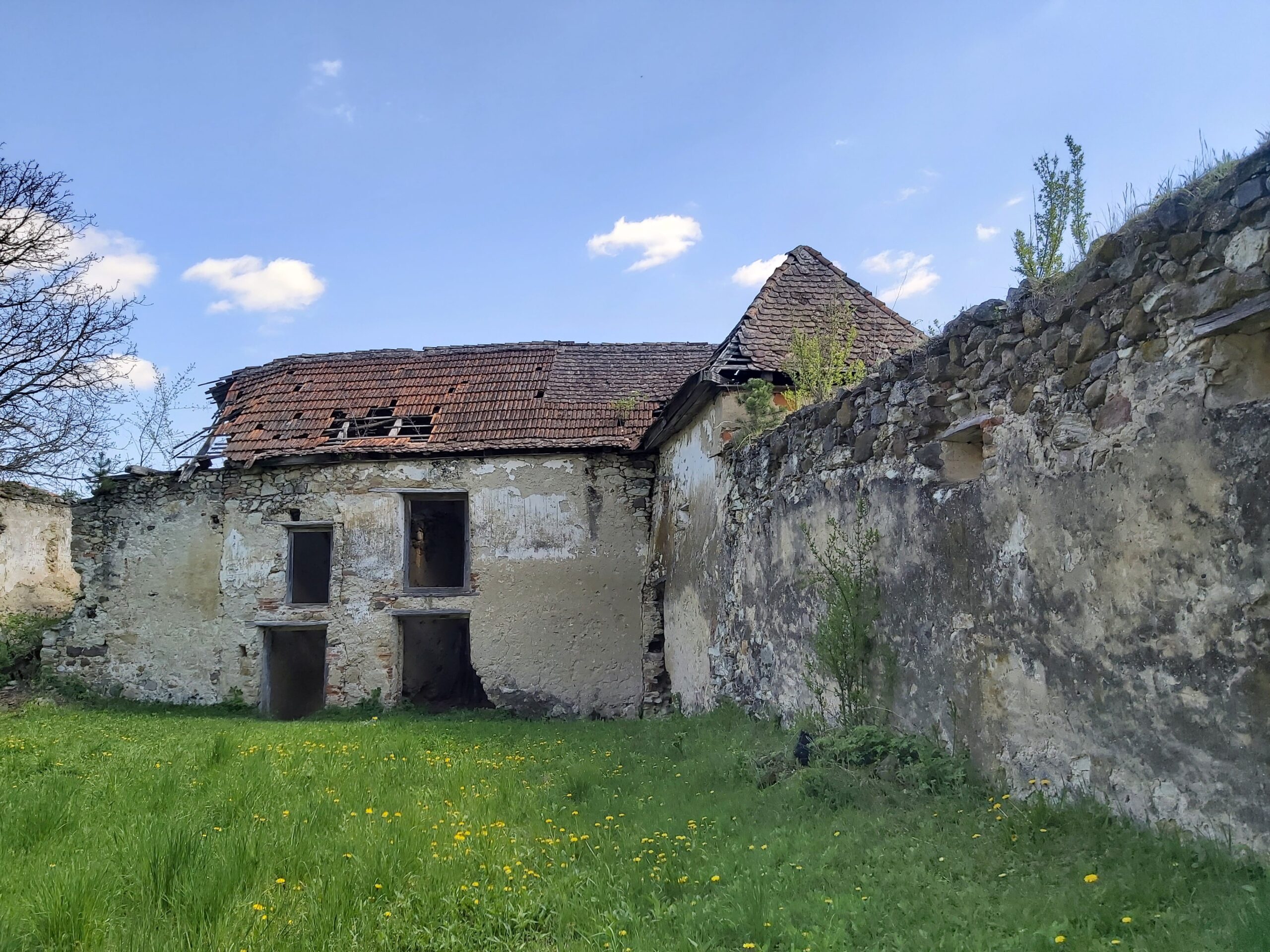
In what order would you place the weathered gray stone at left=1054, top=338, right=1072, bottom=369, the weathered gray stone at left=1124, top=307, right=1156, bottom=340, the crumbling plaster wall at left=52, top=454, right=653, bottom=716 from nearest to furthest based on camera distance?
1. the weathered gray stone at left=1124, top=307, right=1156, bottom=340
2. the weathered gray stone at left=1054, top=338, right=1072, bottom=369
3. the crumbling plaster wall at left=52, top=454, right=653, bottom=716

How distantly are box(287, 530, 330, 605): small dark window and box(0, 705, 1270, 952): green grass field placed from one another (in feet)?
27.7

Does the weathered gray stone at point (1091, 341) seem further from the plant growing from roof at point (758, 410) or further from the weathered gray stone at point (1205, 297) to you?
the plant growing from roof at point (758, 410)

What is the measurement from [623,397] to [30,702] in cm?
1019

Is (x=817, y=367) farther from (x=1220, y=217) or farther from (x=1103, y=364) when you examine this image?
(x=1220, y=217)

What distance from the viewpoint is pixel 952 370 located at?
5066mm

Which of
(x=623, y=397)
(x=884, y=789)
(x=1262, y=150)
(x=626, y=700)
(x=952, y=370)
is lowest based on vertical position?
(x=626, y=700)

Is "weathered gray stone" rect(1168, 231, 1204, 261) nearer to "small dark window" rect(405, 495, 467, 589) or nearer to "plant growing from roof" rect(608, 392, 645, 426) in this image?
"plant growing from roof" rect(608, 392, 645, 426)

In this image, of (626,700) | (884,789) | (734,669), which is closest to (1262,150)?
(884,789)

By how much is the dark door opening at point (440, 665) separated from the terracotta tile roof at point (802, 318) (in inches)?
335

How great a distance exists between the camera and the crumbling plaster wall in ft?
41.0

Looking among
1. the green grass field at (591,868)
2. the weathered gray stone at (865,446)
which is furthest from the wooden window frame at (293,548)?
the weathered gray stone at (865,446)

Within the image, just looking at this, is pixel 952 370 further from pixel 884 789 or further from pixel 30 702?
pixel 30 702

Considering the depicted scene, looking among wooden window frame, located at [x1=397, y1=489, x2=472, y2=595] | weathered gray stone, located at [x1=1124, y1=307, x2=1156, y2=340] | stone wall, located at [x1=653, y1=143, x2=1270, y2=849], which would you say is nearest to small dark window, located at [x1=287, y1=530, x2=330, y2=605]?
wooden window frame, located at [x1=397, y1=489, x2=472, y2=595]

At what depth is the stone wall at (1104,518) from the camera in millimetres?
2957
